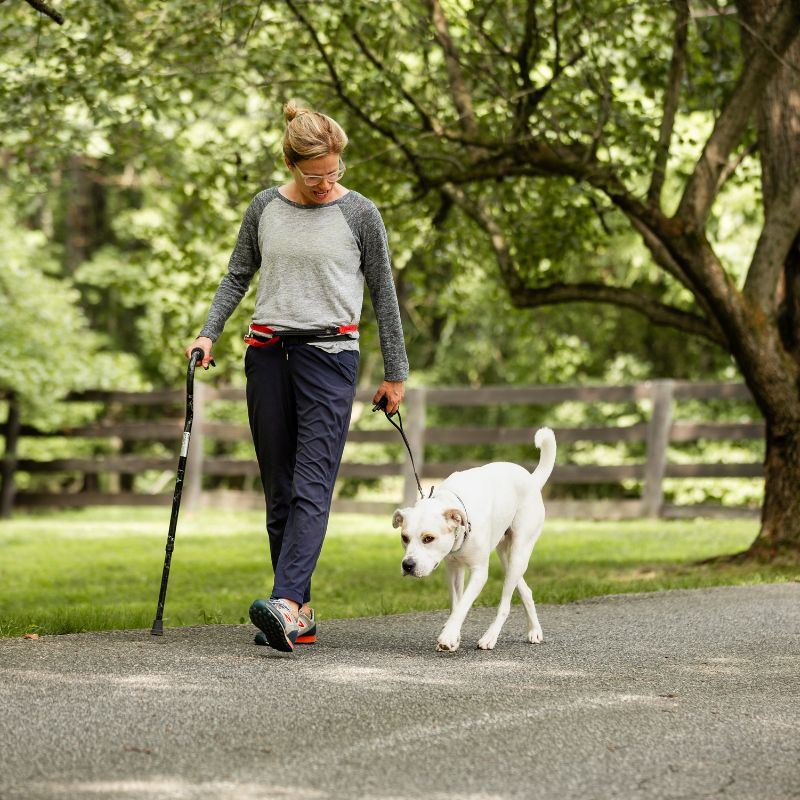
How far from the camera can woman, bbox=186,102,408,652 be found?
5316mm

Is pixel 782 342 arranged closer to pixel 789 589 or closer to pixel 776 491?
pixel 776 491

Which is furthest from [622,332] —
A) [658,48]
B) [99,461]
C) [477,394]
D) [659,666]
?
[659,666]

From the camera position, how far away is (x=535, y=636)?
5840mm

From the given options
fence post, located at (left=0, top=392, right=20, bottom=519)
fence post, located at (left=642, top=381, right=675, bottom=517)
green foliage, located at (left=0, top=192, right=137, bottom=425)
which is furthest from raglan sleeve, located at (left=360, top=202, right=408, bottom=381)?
fence post, located at (left=0, top=392, right=20, bottom=519)

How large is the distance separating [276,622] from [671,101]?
5753mm

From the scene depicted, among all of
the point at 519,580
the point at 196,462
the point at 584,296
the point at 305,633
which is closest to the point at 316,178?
the point at 305,633

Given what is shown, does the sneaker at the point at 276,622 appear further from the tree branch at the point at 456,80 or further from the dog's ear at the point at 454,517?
the tree branch at the point at 456,80

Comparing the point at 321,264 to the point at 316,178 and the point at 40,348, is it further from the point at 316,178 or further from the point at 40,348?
the point at 40,348

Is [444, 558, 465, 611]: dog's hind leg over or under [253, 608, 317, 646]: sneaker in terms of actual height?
over

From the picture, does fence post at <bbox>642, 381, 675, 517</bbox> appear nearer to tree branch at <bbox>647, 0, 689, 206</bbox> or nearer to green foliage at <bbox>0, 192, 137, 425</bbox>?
tree branch at <bbox>647, 0, 689, 206</bbox>

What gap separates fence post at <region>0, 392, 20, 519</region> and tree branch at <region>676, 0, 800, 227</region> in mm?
11125

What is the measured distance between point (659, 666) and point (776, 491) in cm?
490

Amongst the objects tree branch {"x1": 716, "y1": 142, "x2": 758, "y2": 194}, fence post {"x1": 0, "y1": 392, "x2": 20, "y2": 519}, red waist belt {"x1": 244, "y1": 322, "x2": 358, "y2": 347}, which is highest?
tree branch {"x1": 716, "y1": 142, "x2": 758, "y2": 194}

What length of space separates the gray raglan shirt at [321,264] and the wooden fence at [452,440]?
9.78 meters
